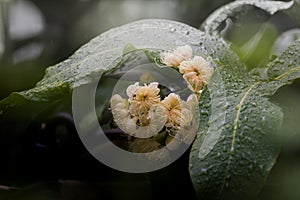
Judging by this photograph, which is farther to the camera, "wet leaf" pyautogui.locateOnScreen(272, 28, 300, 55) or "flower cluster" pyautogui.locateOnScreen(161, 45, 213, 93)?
"wet leaf" pyautogui.locateOnScreen(272, 28, 300, 55)

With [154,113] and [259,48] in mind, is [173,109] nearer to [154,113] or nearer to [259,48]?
[154,113]

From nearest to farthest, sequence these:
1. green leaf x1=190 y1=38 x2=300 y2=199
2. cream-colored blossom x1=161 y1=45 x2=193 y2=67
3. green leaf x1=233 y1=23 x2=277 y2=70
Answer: green leaf x1=190 y1=38 x2=300 y2=199
cream-colored blossom x1=161 y1=45 x2=193 y2=67
green leaf x1=233 y1=23 x2=277 y2=70

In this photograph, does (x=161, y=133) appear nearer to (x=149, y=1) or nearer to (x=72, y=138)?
(x=72, y=138)

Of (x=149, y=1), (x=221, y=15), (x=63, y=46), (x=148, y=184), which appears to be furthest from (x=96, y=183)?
(x=149, y=1)

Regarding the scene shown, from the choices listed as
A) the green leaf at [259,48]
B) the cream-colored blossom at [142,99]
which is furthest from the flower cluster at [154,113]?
the green leaf at [259,48]

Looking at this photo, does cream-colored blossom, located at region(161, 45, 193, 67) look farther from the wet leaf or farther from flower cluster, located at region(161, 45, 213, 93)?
the wet leaf

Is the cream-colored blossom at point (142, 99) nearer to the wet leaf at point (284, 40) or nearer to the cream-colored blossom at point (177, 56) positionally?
the cream-colored blossom at point (177, 56)

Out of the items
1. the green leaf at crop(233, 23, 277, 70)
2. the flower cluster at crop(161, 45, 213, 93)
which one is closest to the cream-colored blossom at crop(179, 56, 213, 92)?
the flower cluster at crop(161, 45, 213, 93)

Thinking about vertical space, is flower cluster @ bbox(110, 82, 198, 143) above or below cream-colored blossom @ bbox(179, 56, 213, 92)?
below
